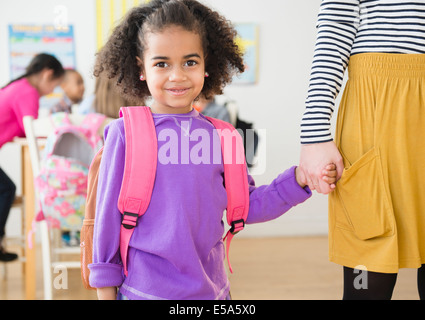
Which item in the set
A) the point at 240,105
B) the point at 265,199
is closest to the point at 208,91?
the point at 265,199

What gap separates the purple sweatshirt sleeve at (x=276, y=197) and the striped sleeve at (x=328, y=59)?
125mm

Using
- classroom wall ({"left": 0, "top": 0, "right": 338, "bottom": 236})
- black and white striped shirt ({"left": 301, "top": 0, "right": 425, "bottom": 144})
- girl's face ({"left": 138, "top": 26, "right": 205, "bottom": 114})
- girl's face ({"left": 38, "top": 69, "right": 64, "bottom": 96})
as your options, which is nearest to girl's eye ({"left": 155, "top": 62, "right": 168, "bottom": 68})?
girl's face ({"left": 138, "top": 26, "right": 205, "bottom": 114})

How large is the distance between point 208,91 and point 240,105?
8.00 ft

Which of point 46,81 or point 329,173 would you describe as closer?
point 329,173

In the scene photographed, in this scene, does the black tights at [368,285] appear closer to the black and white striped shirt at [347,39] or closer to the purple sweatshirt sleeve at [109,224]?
the black and white striped shirt at [347,39]

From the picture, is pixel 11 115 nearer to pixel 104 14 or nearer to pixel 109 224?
pixel 104 14

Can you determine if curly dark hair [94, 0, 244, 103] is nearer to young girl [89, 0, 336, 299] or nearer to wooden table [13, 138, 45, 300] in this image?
young girl [89, 0, 336, 299]

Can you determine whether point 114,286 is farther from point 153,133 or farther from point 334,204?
point 334,204

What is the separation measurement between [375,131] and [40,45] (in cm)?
306

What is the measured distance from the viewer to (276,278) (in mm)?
2471

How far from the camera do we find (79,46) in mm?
3449

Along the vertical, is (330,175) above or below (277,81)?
below

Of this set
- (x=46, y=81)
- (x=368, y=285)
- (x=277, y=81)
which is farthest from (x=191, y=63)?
(x=277, y=81)

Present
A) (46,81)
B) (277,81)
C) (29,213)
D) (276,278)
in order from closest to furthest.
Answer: (29,213), (276,278), (46,81), (277,81)
